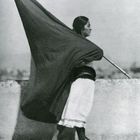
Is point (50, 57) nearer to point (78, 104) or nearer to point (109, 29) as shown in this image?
point (78, 104)

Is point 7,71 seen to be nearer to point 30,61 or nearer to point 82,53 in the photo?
point 30,61

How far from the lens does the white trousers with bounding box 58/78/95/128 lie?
142 inches

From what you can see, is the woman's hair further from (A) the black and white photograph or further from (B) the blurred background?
(B) the blurred background

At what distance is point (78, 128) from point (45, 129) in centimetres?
64

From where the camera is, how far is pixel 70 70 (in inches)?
145

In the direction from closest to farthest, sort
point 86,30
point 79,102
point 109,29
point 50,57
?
point 79,102 → point 50,57 → point 86,30 → point 109,29

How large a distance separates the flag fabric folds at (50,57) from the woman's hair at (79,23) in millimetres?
139

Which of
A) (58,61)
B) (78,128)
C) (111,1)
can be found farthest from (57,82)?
(111,1)

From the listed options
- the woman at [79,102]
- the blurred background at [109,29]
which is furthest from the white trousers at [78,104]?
the blurred background at [109,29]

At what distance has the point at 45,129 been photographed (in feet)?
13.9

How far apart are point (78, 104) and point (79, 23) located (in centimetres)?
69

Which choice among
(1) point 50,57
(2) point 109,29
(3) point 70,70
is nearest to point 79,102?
(3) point 70,70

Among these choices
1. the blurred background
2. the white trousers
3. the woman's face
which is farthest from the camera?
the blurred background

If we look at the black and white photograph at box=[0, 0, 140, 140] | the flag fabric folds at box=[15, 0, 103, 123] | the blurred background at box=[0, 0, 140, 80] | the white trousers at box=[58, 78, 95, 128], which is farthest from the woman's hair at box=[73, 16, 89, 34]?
the white trousers at box=[58, 78, 95, 128]
